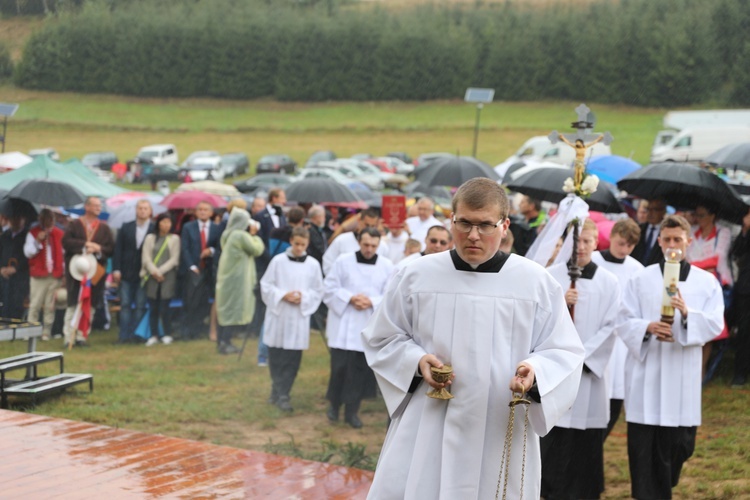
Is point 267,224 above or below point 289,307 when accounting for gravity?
above

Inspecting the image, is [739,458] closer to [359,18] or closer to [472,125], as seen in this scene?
[472,125]

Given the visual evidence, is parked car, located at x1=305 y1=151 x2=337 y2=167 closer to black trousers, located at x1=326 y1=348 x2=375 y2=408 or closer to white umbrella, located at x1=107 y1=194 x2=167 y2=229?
white umbrella, located at x1=107 y1=194 x2=167 y2=229

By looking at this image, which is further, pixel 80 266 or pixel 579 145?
pixel 80 266

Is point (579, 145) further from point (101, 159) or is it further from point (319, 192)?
point (101, 159)

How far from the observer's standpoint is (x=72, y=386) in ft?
35.4

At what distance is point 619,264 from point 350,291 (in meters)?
2.83

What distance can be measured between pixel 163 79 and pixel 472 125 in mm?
22729

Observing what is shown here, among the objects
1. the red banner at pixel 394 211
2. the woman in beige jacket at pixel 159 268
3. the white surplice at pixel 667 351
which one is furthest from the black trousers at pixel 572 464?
the woman in beige jacket at pixel 159 268

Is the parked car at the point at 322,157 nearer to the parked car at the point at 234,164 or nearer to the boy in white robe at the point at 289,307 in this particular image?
the parked car at the point at 234,164

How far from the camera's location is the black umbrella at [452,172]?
51.8 ft

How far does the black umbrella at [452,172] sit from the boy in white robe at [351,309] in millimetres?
5568

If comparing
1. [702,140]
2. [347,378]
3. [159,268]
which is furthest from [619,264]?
[702,140]

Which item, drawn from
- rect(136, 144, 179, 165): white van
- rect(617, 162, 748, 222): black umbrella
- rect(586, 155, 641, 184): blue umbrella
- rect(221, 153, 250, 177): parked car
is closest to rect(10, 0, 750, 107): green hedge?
rect(136, 144, 179, 165): white van

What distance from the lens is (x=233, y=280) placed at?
13594 mm
